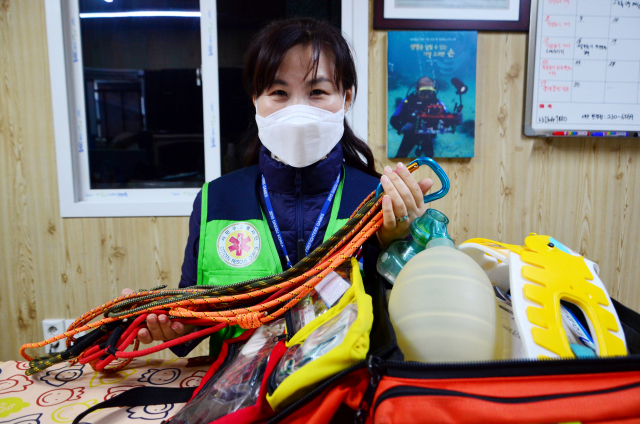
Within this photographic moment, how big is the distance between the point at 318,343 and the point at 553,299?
28 centimetres

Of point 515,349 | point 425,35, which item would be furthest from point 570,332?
point 425,35

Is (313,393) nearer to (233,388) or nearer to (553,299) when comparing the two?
(233,388)

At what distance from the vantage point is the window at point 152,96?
1.57m

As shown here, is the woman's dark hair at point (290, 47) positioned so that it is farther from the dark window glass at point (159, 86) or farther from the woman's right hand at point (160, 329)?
the dark window glass at point (159, 86)

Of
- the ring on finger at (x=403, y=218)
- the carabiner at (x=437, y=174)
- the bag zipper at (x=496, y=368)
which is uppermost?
the carabiner at (x=437, y=174)

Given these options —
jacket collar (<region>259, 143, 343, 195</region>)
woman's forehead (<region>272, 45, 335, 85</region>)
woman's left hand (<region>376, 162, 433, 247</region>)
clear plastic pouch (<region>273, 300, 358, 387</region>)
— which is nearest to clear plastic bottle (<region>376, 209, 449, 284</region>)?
woman's left hand (<region>376, 162, 433, 247</region>)

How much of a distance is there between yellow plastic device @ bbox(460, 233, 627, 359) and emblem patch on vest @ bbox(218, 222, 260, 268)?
493 mm

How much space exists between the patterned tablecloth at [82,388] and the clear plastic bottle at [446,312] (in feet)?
1.21

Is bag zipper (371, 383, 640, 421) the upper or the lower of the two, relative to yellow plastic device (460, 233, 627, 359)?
lower

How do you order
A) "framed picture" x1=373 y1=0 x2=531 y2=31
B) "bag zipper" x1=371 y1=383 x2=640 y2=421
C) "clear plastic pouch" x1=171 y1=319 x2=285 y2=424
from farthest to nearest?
"framed picture" x1=373 y1=0 x2=531 y2=31 < "clear plastic pouch" x1=171 y1=319 x2=285 y2=424 < "bag zipper" x1=371 y1=383 x2=640 y2=421

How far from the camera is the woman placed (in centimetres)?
76

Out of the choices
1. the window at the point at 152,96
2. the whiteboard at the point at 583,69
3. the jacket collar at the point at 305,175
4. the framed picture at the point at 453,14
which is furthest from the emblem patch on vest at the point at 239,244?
the whiteboard at the point at 583,69

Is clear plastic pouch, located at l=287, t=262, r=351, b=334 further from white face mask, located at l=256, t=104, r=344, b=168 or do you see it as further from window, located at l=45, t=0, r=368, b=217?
window, located at l=45, t=0, r=368, b=217

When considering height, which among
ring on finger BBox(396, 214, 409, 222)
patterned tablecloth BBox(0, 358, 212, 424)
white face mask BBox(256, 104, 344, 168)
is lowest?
patterned tablecloth BBox(0, 358, 212, 424)
